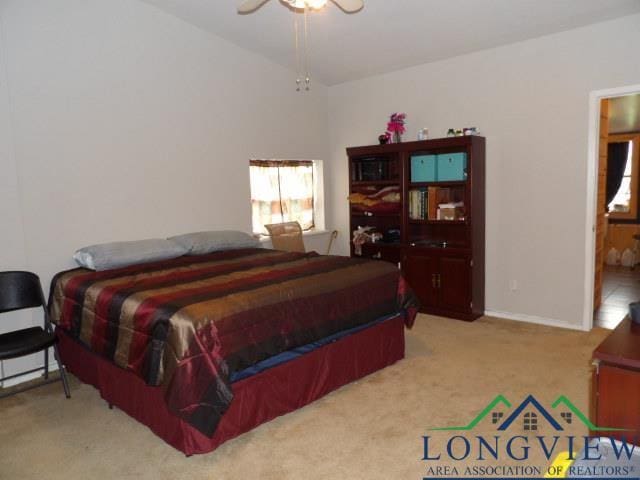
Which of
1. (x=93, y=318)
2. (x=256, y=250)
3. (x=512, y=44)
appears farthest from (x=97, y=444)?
(x=512, y=44)

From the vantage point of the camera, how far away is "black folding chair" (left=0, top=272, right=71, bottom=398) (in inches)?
115

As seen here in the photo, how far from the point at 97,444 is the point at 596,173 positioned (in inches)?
163

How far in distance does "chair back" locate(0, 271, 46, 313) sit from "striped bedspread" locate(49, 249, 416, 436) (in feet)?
0.45

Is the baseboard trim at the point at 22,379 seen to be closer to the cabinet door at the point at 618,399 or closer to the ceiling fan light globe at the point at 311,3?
the ceiling fan light globe at the point at 311,3

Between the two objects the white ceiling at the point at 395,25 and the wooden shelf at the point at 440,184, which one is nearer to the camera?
the white ceiling at the point at 395,25

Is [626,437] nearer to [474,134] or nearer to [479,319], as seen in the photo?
[479,319]

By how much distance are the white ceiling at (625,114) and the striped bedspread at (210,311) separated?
358cm

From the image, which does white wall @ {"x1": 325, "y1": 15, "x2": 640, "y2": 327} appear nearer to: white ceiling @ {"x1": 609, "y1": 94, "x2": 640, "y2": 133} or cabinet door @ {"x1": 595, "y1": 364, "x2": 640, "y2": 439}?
white ceiling @ {"x1": 609, "y1": 94, "x2": 640, "y2": 133}

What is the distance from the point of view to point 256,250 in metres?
4.29

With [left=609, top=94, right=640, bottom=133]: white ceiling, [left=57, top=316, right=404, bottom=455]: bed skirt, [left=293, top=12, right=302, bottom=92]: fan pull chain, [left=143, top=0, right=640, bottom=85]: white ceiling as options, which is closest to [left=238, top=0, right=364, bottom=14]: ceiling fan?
[left=143, top=0, right=640, bottom=85]: white ceiling

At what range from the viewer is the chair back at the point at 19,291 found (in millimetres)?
3125

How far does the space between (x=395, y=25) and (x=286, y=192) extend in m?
2.24

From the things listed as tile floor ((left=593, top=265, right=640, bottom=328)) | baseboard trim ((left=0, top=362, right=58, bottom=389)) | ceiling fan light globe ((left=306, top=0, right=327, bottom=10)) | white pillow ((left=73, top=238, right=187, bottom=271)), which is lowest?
baseboard trim ((left=0, top=362, right=58, bottom=389))

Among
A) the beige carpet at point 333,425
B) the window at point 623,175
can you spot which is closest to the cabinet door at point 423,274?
the beige carpet at point 333,425
